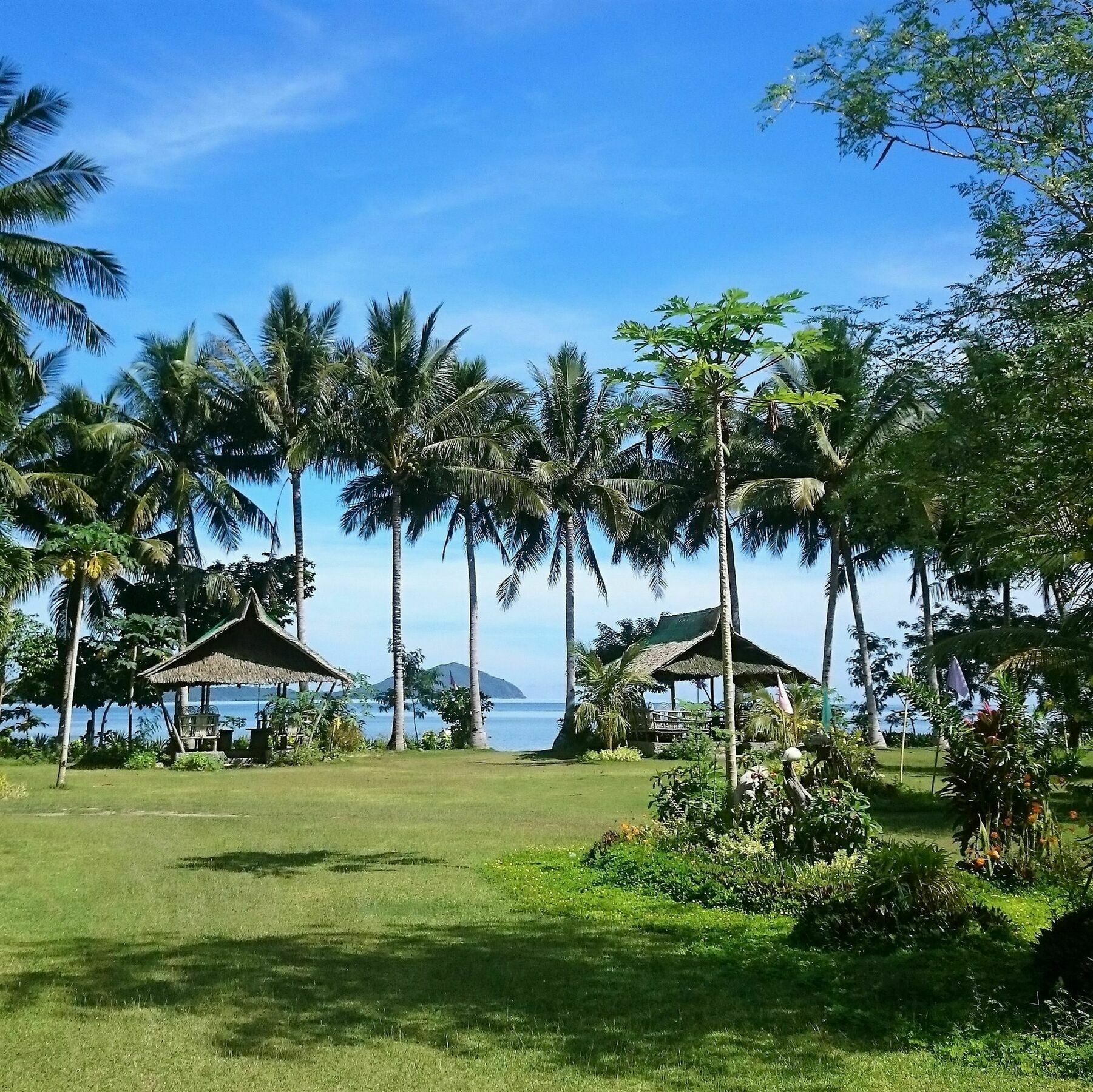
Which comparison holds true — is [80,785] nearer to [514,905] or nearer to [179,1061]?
[514,905]

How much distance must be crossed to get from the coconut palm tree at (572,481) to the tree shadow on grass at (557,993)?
87.7 feet

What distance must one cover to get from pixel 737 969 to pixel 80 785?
58.2ft

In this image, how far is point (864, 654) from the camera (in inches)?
1287

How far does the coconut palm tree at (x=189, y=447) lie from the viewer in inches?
1260

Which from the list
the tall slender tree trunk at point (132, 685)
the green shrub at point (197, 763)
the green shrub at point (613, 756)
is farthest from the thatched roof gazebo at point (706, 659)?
the tall slender tree trunk at point (132, 685)

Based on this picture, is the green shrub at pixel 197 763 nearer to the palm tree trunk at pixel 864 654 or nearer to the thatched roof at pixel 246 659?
the thatched roof at pixel 246 659

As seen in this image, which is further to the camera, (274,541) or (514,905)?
(274,541)

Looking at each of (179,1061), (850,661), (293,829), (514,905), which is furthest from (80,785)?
(850,661)

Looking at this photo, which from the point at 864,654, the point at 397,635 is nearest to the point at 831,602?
the point at 864,654

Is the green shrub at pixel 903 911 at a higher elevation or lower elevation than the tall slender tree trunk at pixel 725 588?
lower

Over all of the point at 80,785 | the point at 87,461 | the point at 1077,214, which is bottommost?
the point at 80,785

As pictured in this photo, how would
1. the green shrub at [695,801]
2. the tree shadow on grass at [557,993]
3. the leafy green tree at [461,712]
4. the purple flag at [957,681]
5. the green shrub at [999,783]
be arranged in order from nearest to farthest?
1. the tree shadow on grass at [557,993]
2. the green shrub at [999,783]
3. the green shrub at [695,801]
4. the purple flag at [957,681]
5. the leafy green tree at [461,712]

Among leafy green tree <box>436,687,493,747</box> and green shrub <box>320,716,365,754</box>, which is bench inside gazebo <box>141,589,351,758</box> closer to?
green shrub <box>320,716,365,754</box>

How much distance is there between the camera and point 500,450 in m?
32.4
